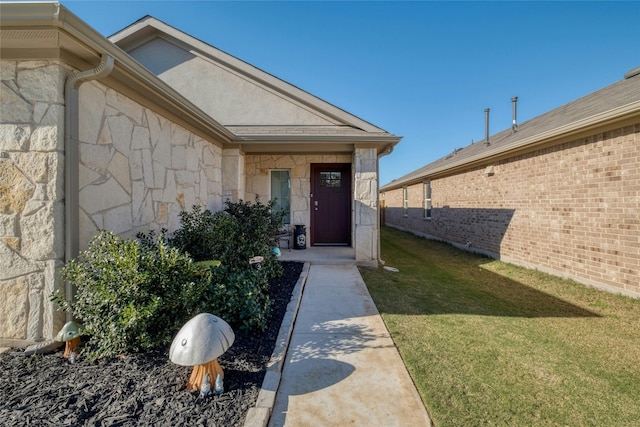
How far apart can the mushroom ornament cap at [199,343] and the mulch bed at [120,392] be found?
31 cm

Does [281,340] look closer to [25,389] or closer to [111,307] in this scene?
[111,307]

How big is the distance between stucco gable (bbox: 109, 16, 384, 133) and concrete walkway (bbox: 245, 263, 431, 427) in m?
5.46

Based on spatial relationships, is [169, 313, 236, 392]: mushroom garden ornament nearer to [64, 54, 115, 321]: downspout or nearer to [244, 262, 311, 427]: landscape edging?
[244, 262, 311, 427]: landscape edging

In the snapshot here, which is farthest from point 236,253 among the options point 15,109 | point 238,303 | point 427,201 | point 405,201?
point 405,201

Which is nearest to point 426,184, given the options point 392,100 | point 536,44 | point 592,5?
point 392,100

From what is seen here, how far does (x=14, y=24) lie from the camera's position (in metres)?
2.35

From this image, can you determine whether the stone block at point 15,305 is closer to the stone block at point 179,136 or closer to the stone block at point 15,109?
the stone block at point 15,109

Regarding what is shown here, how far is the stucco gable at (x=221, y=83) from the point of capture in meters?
7.55

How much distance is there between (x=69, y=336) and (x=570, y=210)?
28.1 feet

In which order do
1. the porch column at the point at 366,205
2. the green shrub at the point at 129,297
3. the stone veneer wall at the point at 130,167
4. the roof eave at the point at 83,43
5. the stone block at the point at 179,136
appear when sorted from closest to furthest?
the roof eave at the point at 83,43 < the green shrub at the point at 129,297 < the stone veneer wall at the point at 130,167 < the stone block at the point at 179,136 < the porch column at the point at 366,205

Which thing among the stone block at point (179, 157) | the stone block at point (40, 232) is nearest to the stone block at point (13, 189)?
the stone block at point (40, 232)

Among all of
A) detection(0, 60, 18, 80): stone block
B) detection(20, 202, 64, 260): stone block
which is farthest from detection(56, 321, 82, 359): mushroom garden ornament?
detection(0, 60, 18, 80): stone block

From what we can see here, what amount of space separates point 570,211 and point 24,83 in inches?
359

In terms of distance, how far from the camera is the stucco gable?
7551 mm
